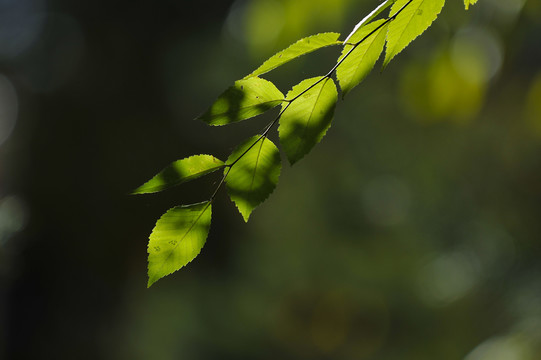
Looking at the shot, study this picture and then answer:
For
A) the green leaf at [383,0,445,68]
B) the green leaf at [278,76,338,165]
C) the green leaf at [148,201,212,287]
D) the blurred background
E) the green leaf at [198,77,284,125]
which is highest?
the green leaf at [198,77,284,125]

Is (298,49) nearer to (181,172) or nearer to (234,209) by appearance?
(181,172)

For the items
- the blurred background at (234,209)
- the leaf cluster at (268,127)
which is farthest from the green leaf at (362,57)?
the blurred background at (234,209)

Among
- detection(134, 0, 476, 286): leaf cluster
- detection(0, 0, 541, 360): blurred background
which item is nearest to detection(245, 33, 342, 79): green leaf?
detection(134, 0, 476, 286): leaf cluster

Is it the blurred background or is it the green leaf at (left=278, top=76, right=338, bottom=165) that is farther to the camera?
the blurred background

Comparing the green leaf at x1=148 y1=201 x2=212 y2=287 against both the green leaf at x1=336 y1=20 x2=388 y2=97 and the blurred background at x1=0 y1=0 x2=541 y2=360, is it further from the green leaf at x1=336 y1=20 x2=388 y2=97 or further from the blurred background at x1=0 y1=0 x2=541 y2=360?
the blurred background at x1=0 y1=0 x2=541 y2=360

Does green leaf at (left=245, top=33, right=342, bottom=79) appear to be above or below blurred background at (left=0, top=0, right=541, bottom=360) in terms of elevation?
above

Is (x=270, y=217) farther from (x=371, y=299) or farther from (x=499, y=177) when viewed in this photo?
(x=499, y=177)

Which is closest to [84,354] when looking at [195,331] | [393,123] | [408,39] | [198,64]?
[195,331]
